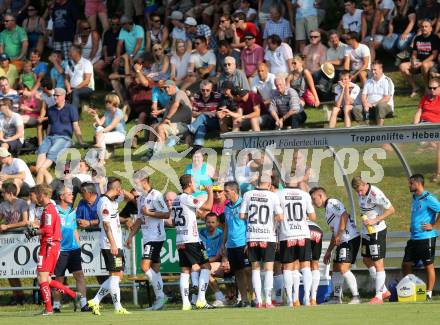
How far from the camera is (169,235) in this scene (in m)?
20.1

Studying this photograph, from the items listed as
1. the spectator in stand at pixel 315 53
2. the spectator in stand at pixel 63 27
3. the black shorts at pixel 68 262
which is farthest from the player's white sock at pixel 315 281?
the spectator in stand at pixel 63 27

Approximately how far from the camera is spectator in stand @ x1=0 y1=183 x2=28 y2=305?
2097 cm

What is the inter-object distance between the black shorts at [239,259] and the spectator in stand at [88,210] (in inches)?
100

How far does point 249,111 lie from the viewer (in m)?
23.9

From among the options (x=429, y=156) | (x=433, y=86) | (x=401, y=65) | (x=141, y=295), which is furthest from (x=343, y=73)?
(x=141, y=295)

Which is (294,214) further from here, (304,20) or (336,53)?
(304,20)

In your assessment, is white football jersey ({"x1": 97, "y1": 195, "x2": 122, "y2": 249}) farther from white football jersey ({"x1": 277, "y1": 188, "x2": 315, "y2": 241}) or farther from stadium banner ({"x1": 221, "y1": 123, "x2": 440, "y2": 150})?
white football jersey ({"x1": 277, "y1": 188, "x2": 315, "y2": 241})

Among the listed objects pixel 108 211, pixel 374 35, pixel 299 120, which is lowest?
pixel 108 211

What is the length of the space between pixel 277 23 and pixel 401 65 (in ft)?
9.80

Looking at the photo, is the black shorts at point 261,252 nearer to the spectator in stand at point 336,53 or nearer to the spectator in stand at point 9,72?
the spectator in stand at point 336,53

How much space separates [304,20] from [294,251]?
9.33 metres

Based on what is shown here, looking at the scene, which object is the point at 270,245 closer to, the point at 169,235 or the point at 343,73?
the point at 169,235

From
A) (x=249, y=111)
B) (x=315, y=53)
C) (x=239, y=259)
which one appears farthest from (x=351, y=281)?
(x=315, y=53)

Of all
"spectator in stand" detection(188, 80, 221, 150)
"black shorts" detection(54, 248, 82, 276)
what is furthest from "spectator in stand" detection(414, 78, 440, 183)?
"black shorts" detection(54, 248, 82, 276)
